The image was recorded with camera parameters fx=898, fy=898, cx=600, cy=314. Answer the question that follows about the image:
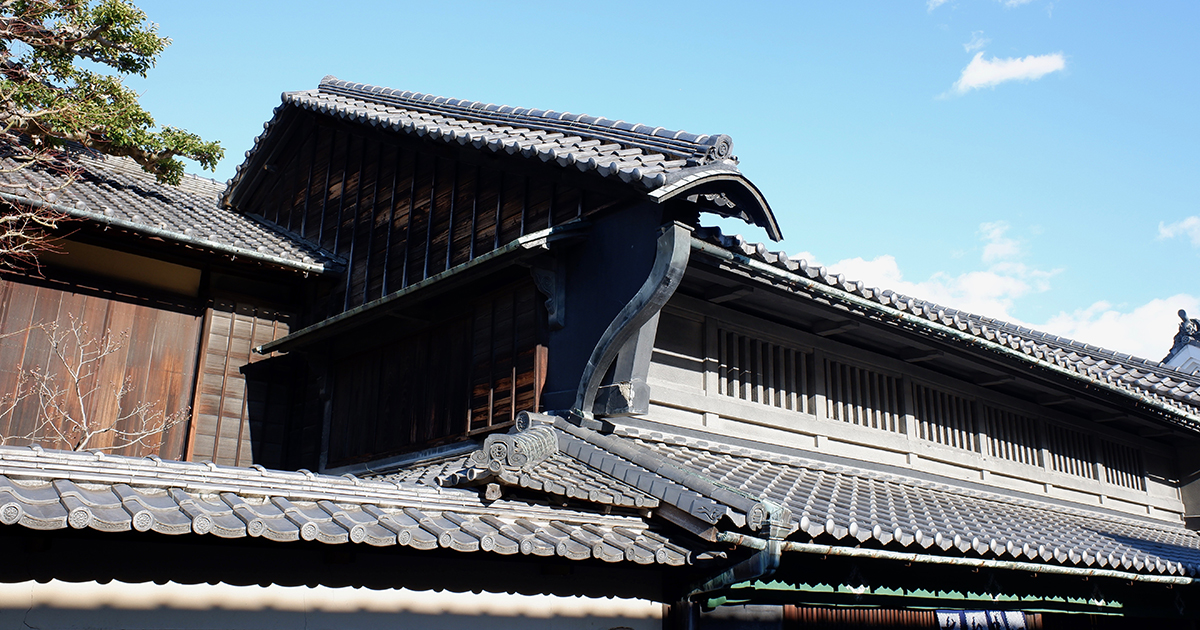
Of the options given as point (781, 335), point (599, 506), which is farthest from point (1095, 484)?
point (599, 506)

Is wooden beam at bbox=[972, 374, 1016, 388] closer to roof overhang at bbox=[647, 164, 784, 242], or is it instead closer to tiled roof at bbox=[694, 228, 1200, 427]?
tiled roof at bbox=[694, 228, 1200, 427]

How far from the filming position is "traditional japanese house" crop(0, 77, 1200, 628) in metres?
5.80

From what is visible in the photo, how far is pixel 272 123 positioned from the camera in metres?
14.2

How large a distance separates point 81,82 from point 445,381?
6.41m

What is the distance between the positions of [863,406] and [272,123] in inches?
390

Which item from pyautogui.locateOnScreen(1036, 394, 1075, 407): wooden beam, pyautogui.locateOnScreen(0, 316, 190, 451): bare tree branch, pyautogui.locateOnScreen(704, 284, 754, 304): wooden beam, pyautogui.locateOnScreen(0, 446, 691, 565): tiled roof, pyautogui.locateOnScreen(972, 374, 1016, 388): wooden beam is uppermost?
pyautogui.locateOnScreen(972, 374, 1016, 388): wooden beam

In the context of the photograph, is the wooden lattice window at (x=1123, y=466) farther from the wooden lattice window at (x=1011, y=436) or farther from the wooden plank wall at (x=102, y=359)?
the wooden plank wall at (x=102, y=359)

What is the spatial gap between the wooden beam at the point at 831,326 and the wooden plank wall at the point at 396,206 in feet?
10.9

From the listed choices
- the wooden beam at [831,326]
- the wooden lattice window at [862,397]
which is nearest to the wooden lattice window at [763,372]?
the wooden beam at [831,326]

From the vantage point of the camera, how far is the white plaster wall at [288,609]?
199 inches

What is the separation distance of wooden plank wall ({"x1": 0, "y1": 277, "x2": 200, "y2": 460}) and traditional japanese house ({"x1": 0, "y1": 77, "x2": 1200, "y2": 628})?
83 millimetres

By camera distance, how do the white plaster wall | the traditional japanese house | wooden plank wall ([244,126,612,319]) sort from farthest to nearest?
1. wooden plank wall ([244,126,612,319])
2. the traditional japanese house
3. the white plaster wall

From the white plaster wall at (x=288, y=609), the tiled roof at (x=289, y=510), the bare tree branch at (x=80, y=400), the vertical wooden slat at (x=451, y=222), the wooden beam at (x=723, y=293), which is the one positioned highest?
the vertical wooden slat at (x=451, y=222)

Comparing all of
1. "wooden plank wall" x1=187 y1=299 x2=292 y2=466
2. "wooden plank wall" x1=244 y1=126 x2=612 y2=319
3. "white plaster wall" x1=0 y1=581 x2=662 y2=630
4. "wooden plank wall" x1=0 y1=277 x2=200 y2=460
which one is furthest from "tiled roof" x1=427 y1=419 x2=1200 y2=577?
"wooden plank wall" x1=0 y1=277 x2=200 y2=460
